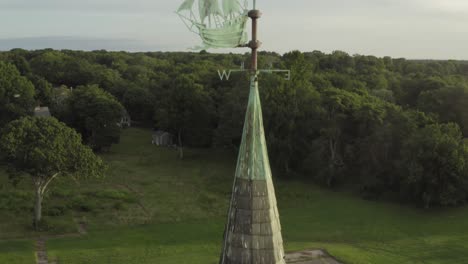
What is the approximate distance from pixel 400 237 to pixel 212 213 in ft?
43.0

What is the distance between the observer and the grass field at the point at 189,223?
2614 centimetres

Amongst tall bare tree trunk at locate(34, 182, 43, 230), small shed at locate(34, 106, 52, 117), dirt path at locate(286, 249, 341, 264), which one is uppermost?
small shed at locate(34, 106, 52, 117)

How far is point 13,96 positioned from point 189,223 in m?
32.8

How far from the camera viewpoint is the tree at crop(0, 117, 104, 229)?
28391 millimetres

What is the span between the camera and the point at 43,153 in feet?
93.1

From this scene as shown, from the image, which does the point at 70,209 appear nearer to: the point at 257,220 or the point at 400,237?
the point at 400,237

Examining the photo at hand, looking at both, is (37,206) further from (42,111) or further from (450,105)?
(450,105)

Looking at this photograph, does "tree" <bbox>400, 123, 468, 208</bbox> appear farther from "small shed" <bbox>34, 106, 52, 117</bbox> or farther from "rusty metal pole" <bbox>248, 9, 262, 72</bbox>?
"small shed" <bbox>34, 106, 52, 117</bbox>

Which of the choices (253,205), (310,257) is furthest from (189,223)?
(253,205)

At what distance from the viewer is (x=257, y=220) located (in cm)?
725

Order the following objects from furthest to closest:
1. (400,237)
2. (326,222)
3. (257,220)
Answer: (326,222), (400,237), (257,220)

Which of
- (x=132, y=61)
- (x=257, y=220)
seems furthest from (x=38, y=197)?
(x=132, y=61)

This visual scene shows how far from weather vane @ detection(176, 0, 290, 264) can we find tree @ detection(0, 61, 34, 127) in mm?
50851

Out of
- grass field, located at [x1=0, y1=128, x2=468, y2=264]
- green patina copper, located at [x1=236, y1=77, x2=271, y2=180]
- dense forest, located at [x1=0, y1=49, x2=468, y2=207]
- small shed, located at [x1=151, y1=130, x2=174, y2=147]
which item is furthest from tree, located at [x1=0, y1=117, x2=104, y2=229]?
small shed, located at [x1=151, y1=130, x2=174, y2=147]
